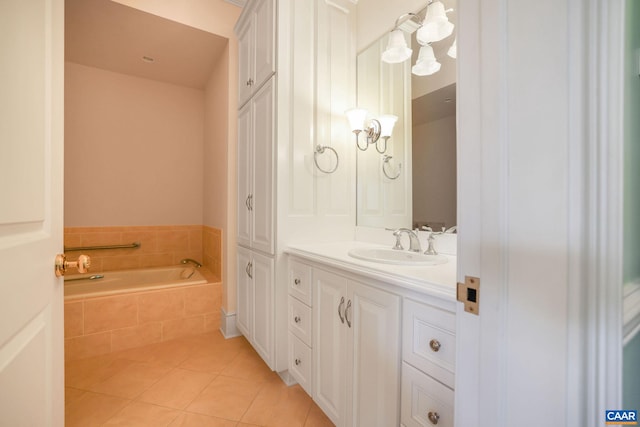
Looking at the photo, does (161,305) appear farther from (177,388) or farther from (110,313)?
(177,388)

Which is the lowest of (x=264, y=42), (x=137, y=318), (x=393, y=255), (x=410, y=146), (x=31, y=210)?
(x=137, y=318)

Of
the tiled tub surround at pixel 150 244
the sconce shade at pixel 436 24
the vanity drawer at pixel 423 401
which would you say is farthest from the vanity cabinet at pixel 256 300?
the sconce shade at pixel 436 24

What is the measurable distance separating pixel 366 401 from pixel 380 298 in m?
0.43

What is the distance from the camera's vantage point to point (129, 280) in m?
2.91

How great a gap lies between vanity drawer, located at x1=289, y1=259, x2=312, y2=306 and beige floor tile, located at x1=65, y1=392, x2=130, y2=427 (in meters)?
1.17

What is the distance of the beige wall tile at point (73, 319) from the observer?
2025 mm

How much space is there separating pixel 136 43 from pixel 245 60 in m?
1.15

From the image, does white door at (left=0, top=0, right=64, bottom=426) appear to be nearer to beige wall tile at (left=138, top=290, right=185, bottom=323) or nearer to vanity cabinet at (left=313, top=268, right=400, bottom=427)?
vanity cabinet at (left=313, top=268, right=400, bottom=427)

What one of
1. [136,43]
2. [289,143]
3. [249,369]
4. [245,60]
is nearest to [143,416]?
[249,369]

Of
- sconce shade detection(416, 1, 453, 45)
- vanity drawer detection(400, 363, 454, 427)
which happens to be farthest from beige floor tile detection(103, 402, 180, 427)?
sconce shade detection(416, 1, 453, 45)

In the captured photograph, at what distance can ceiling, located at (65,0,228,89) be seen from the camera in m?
2.13

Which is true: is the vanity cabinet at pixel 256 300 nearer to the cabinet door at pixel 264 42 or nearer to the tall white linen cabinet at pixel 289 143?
the tall white linen cabinet at pixel 289 143

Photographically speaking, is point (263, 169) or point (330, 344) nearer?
point (330, 344)

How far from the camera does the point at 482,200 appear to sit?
A: 518 millimetres
